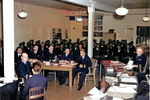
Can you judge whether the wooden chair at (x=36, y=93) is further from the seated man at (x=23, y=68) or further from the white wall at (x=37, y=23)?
the white wall at (x=37, y=23)

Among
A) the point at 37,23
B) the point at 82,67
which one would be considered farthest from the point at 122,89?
the point at 37,23

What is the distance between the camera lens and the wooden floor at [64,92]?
A: 6.28 meters

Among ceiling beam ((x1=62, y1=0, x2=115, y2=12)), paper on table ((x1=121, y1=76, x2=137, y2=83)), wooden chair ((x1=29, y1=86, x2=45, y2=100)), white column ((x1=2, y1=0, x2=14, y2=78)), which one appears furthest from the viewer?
ceiling beam ((x1=62, y1=0, x2=115, y2=12))

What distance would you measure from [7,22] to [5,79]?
1514mm

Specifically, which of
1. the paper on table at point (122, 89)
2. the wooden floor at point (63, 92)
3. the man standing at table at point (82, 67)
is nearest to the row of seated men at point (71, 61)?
the man standing at table at point (82, 67)

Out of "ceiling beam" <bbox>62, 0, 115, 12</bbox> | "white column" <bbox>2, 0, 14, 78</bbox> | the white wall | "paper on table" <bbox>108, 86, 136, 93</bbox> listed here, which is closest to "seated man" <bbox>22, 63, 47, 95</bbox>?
"white column" <bbox>2, 0, 14, 78</bbox>

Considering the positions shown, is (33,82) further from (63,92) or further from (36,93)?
(63,92)

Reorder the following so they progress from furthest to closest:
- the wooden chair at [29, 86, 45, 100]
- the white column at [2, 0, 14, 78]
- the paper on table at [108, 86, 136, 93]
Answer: the white column at [2, 0, 14, 78], the wooden chair at [29, 86, 45, 100], the paper on table at [108, 86, 136, 93]

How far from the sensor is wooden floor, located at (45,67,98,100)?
20.6 ft

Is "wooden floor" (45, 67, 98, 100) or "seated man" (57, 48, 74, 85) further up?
A: "seated man" (57, 48, 74, 85)

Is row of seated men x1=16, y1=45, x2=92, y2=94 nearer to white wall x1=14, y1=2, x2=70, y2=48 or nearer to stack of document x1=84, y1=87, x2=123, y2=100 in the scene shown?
stack of document x1=84, y1=87, x2=123, y2=100

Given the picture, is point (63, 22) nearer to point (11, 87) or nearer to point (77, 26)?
point (77, 26)

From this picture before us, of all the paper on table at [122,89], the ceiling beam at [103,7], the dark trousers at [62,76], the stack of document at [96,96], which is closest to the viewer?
the stack of document at [96,96]

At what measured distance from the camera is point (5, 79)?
5598 millimetres
